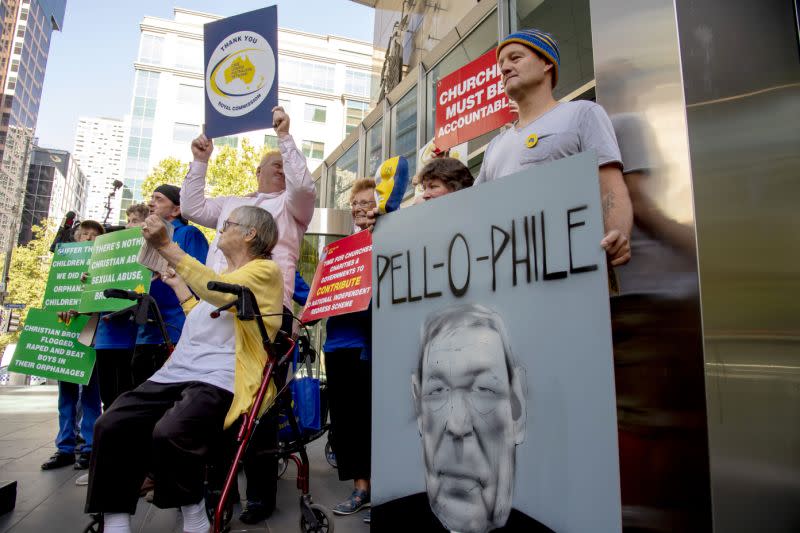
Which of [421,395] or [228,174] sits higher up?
[228,174]

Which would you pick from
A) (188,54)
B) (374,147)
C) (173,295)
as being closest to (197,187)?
(173,295)

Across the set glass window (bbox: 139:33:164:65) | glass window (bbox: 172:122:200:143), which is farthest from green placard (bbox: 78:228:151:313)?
glass window (bbox: 139:33:164:65)

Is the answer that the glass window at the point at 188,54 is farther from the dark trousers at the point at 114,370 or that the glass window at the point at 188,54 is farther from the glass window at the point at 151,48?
the dark trousers at the point at 114,370

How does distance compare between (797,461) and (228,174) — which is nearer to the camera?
(797,461)

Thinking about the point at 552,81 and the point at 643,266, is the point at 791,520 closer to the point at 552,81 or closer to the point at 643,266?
the point at 643,266

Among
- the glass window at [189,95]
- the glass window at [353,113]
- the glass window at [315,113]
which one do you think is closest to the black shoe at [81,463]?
the glass window at [189,95]

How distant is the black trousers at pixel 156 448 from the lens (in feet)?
6.56

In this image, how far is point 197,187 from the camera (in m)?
3.31

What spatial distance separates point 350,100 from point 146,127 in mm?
15242

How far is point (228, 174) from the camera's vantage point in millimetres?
20750

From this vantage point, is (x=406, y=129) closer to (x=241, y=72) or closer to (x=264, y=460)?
(x=241, y=72)

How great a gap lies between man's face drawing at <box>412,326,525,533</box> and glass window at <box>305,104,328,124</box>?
41.2 meters

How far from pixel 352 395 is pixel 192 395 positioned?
113 cm

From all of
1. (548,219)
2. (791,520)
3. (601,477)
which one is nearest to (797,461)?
(791,520)
